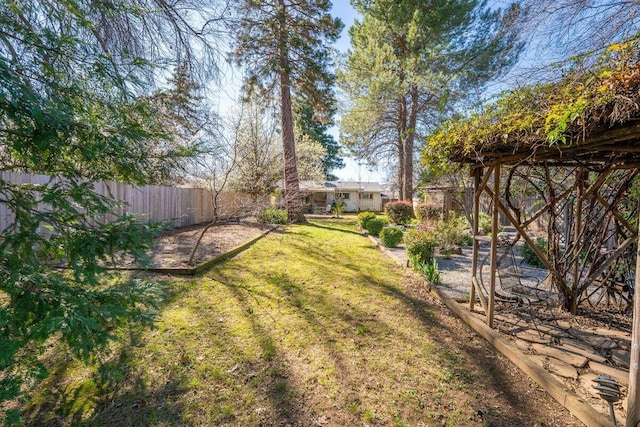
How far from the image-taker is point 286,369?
9.52 ft

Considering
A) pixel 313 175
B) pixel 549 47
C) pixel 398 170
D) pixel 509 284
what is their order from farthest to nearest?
pixel 313 175 < pixel 398 170 < pixel 509 284 < pixel 549 47

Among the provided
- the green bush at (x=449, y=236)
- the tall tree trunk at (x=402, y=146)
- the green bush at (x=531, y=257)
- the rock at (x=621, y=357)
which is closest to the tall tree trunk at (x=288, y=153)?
the tall tree trunk at (x=402, y=146)

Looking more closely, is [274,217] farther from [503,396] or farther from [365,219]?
[503,396]

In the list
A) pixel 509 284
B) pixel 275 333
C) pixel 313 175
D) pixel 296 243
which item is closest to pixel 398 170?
pixel 313 175

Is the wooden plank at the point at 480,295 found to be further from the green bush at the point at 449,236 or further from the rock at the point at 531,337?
the green bush at the point at 449,236

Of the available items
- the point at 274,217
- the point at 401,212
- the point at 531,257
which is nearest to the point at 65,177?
the point at 531,257

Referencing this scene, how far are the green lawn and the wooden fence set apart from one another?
3.18 metres

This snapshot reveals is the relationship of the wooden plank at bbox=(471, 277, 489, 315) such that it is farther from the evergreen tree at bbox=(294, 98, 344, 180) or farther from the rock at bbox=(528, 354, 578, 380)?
the evergreen tree at bbox=(294, 98, 344, 180)

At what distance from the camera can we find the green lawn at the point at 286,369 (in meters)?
2.32

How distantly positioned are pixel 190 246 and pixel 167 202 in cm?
393

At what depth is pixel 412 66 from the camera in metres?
12.1

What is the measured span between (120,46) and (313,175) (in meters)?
17.0

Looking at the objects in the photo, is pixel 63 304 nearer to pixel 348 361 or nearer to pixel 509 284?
pixel 348 361

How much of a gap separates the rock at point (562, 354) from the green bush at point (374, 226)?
8.18 metres
